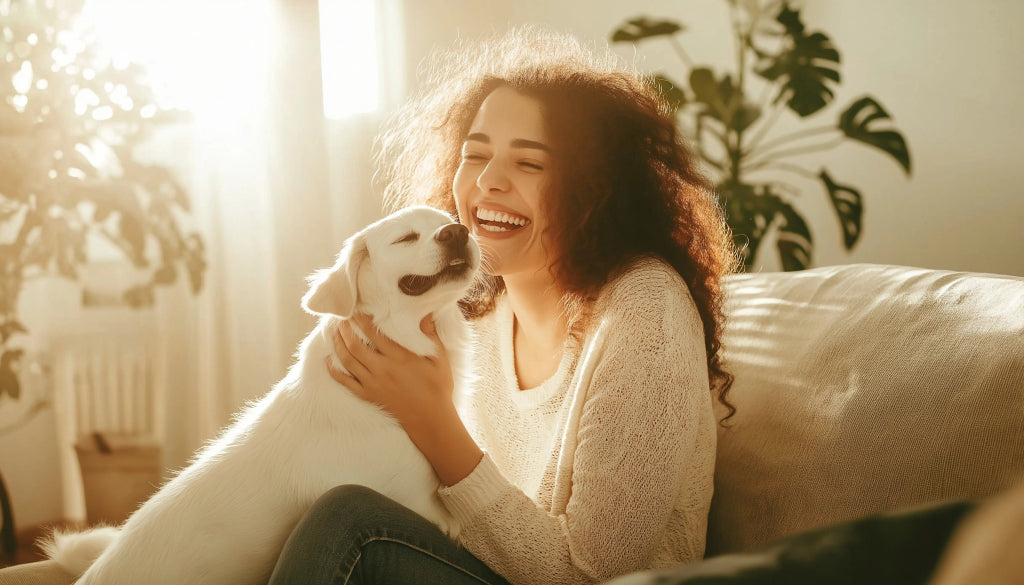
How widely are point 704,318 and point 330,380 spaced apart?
709 millimetres

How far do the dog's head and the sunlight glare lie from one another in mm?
2087

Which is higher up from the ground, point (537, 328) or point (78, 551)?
point (537, 328)

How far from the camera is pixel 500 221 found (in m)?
1.66

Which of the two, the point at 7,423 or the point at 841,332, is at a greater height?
the point at 841,332

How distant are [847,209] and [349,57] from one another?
217cm

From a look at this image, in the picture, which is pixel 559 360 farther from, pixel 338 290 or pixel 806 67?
pixel 806 67

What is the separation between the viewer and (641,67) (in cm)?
355

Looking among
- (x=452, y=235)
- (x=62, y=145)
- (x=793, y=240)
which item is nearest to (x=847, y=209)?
(x=793, y=240)

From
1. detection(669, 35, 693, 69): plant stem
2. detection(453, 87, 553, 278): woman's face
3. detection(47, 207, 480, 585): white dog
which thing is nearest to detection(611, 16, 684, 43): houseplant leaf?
detection(669, 35, 693, 69): plant stem

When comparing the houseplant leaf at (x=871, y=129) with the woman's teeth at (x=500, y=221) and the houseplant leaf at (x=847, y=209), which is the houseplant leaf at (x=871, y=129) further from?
the woman's teeth at (x=500, y=221)

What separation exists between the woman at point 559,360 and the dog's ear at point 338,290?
9 centimetres

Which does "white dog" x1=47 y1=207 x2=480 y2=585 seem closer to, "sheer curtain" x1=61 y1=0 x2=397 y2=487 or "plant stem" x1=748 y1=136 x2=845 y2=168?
"sheer curtain" x1=61 y1=0 x2=397 y2=487

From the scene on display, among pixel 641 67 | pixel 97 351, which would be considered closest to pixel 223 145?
pixel 97 351

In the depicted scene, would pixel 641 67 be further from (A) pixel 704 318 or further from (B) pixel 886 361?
(B) pixel 886 361
